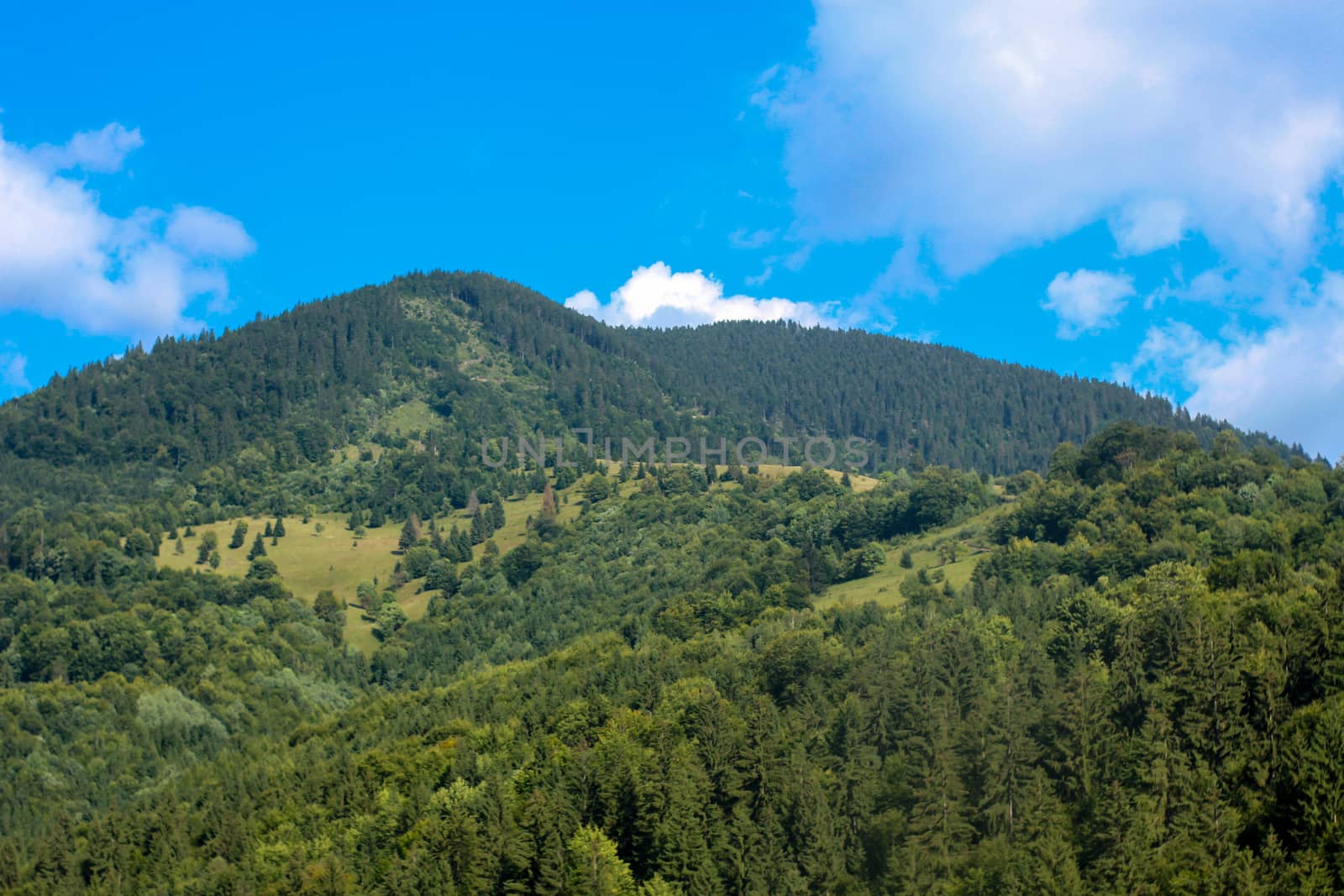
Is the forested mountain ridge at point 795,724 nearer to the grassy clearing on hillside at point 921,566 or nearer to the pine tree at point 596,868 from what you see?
the pine tree at point 596,868

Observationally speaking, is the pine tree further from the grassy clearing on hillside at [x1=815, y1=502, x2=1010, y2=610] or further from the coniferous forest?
the grassy clearing on hillside at [x1=815, y1=502, x2=1010, y2=610]

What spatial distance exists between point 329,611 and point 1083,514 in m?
118

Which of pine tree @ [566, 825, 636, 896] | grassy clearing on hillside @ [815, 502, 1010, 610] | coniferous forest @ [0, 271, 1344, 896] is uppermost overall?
grassy clearing on hillside @ [815, 502, 1010, 610]

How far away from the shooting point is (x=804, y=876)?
7156 cm

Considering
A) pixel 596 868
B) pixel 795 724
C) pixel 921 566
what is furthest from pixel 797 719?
pixel 921 566

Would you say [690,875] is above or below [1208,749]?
below

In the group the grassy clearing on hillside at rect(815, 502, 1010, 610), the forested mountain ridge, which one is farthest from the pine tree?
the grassy clearing on hillside at rect(815, 502, 1010, 610)

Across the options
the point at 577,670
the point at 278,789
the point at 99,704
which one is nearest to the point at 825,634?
the point at 577,670

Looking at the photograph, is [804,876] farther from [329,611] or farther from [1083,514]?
[329,611]

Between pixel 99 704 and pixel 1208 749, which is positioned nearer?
pixel 1208 749

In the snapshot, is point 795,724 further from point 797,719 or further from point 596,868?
point 596,868

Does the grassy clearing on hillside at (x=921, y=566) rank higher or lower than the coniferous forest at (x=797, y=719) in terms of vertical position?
higher

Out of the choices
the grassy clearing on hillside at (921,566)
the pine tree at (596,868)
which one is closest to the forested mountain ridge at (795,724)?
the pine tree at (596,868)

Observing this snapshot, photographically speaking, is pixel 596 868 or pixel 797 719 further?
pixel 797 719
